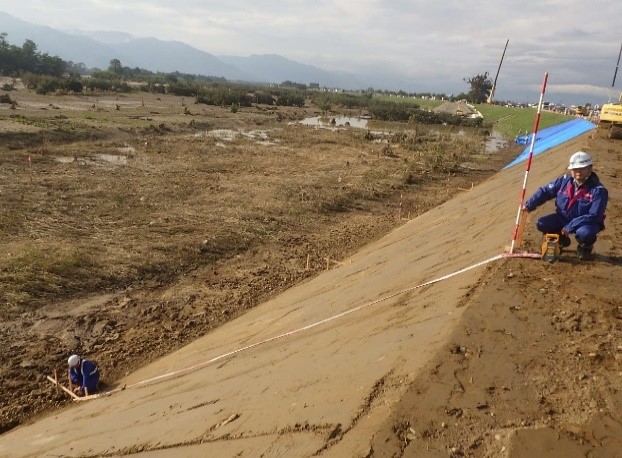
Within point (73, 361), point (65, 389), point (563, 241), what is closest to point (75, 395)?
point (65, 389)

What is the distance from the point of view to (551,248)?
16.5 ft

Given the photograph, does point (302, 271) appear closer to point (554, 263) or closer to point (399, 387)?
point (554, 263)

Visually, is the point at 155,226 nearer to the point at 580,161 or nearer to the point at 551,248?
the point at 551,248

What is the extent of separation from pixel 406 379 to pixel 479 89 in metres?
78.8

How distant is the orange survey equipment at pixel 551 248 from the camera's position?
5.04 metres

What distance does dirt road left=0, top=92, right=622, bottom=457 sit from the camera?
8.83 feet

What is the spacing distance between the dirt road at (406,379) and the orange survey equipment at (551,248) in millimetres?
Result: 131

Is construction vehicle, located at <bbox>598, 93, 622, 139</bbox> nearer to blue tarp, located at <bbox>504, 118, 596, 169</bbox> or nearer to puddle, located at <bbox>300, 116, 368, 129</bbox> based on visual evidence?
blue tarp, located at <bbox>504, 118, 596, 169</bbox>

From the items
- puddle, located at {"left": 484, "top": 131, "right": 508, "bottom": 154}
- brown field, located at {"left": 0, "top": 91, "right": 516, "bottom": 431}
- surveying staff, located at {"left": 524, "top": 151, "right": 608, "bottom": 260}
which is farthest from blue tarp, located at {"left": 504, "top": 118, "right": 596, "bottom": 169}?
surveying staff, located at {"left": 524, "top": 151, "right": 608, "bottom": 260}

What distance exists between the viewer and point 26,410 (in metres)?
5.55

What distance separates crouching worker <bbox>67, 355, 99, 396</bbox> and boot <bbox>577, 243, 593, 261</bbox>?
20.1ft

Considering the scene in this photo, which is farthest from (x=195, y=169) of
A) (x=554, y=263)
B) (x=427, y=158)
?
(x=554, y=263)

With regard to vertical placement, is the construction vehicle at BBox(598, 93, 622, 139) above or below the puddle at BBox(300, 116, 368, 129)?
above

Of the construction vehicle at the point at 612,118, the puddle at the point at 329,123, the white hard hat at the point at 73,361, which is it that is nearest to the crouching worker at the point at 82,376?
the white hard hat at the point at 73,361
